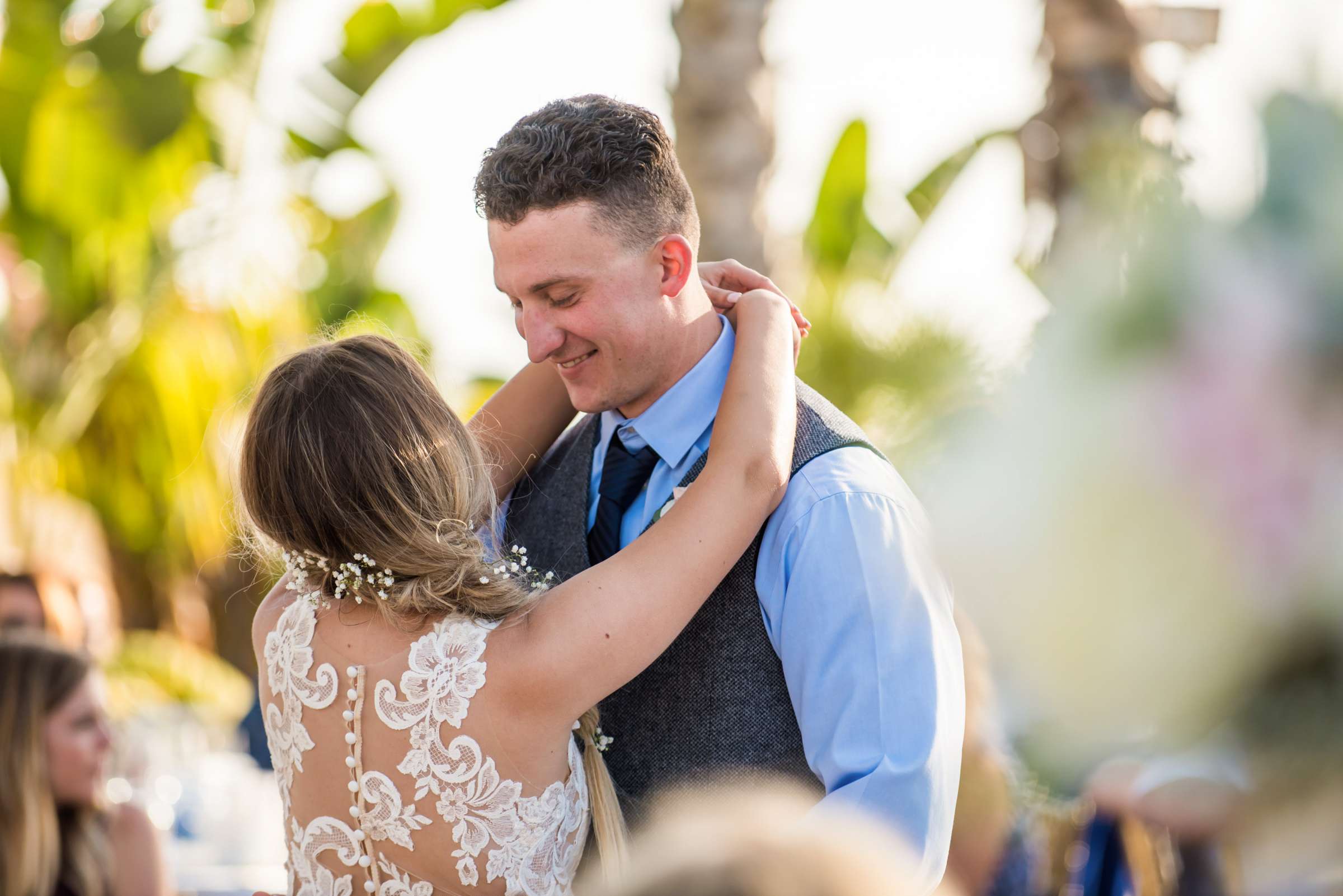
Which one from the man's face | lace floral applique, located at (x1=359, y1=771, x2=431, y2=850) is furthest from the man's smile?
lace floral applique, located at (x1=359, y1=771, x2=431, y2=850)

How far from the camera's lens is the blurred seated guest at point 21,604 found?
414 centimetres

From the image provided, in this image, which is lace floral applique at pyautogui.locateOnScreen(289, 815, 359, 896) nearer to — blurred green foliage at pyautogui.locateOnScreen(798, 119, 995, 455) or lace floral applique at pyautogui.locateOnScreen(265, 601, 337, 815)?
lace floral applique at pyautogui.locateOnScreen(265, 601, 337, 815)

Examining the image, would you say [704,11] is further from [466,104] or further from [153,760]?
[153,760]

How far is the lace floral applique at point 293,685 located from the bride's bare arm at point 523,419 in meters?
0.52

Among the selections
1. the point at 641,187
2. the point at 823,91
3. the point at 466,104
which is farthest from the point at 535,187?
the point at 823,91

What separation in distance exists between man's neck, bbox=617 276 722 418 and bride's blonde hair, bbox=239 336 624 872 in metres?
0.36

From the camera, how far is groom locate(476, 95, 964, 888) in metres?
1.60

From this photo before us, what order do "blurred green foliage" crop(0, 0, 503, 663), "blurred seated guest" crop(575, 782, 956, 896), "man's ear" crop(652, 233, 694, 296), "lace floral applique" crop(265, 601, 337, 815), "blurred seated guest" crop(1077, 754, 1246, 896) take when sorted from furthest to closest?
"blurred green foliage" crop(0, 0, 503, 663), "man's ear" crop(652, 233, 694, 296), "lace floral applique" crop(265, 601, 337, 815), "blurred seated guest" crop(575, 782, 956, 896), "blurred seated guest" crop(1077, 754, 1246, 896)

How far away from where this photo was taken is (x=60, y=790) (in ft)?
10.3

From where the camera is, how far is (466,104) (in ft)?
19.3

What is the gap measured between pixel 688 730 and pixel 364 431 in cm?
59

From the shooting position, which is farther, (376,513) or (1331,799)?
(376,513)

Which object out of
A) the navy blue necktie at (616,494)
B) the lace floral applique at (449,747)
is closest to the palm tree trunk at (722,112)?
the navy blue necktie at (616,494)

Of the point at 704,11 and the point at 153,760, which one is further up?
the point at 704,11
